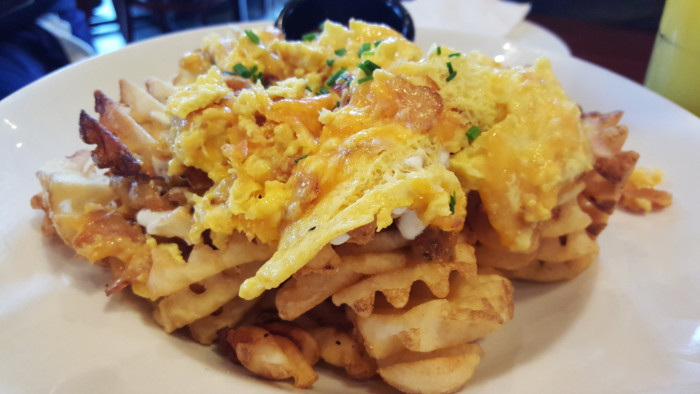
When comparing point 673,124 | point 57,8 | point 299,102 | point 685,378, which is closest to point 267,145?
point 299,102

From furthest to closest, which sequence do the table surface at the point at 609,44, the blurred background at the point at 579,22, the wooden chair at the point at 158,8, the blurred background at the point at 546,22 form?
the wooden chair at the point at 158,8 < the blurred background at the point at 579,22 < the table surface at the point at 609,44 < the blurred background at the point at 546,22

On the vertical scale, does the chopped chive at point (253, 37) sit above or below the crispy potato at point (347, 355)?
above

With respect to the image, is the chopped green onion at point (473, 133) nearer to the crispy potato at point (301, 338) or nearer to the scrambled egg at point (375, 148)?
the scrambled egg at point (375, 148)

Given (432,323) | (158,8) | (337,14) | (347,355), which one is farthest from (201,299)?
(158,8)

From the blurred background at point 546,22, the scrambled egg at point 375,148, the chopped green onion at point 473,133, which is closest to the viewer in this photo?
the scrambled egg at point 375,148

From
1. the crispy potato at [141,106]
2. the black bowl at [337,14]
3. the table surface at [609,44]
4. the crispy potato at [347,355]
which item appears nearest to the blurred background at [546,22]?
the table surface at [609,44]

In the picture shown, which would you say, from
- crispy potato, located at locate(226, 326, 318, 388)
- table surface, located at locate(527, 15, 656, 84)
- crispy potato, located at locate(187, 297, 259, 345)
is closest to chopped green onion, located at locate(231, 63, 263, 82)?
crispy potato, located at locate(187, 297, 259, 345)

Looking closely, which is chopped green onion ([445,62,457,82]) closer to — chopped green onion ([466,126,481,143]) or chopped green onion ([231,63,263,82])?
chopped green onion ([466,126,481,143])
